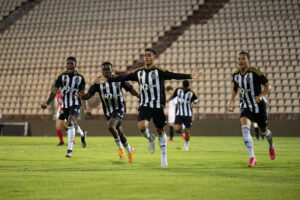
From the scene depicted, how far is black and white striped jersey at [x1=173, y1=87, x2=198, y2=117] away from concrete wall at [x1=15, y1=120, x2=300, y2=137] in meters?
8.56

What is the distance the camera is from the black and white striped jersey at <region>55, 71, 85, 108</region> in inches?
426

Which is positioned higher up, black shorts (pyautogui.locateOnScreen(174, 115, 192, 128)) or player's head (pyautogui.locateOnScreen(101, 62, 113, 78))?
player's head (pyautogui.locateOnScreen(101, 62, 113, 78))

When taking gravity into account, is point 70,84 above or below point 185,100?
above

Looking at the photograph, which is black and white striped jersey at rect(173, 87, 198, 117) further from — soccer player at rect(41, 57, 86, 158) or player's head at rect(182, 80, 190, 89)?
soccer player at rect(41, 57, 86, 158)

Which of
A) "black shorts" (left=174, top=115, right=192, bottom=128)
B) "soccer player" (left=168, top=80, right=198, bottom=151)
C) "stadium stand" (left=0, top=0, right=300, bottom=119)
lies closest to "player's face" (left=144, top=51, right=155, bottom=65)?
"soccer player" (left=168, top=80, right=198, bottom=151)

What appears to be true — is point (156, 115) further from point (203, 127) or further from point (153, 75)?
point (203, 127)

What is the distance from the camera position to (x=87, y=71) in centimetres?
2709

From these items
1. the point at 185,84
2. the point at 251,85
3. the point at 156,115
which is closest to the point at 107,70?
the point at 156,115

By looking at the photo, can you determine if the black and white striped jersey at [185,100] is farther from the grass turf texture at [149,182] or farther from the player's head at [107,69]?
the grass turf texture at [149,182]

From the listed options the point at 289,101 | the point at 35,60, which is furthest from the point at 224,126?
the point at 35,60

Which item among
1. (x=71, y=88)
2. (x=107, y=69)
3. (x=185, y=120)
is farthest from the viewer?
(x=185, y=120)

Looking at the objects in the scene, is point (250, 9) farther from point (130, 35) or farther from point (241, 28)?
point (130, 35)

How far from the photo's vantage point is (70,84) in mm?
10891

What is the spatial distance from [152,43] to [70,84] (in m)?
16.9
